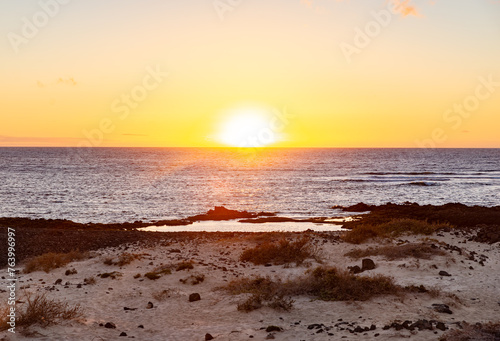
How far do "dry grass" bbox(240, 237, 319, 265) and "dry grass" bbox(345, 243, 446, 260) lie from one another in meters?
2.09

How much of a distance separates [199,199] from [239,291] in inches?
1705

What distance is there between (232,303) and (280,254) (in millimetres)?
5706

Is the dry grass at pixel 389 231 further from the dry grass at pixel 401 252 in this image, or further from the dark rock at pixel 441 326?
the dark rock at pixel 441 326

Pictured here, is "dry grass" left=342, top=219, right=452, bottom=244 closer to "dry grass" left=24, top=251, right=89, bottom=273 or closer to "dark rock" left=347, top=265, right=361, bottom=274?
"dark rock" left=347, top=265, right=361, bottom=274

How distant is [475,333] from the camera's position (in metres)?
9.96

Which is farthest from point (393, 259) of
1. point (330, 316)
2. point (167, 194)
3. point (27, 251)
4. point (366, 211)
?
point (167, 194)

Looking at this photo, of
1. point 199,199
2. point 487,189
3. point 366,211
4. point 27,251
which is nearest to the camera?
point 27,251

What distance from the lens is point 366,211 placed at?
45625 millimetres

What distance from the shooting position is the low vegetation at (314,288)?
13234 millimetres

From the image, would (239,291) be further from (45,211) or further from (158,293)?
(45,211)

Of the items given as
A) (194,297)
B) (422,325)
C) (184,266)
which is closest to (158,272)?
(184,266)

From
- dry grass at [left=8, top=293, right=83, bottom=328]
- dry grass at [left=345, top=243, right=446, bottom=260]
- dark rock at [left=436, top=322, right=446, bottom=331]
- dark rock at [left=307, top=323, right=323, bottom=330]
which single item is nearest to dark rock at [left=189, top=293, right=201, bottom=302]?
dry grass at [left=8, top=293, right=83, bottom=328]

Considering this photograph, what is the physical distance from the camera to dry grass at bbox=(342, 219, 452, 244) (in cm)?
2256

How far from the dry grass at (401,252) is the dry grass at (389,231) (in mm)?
2348
